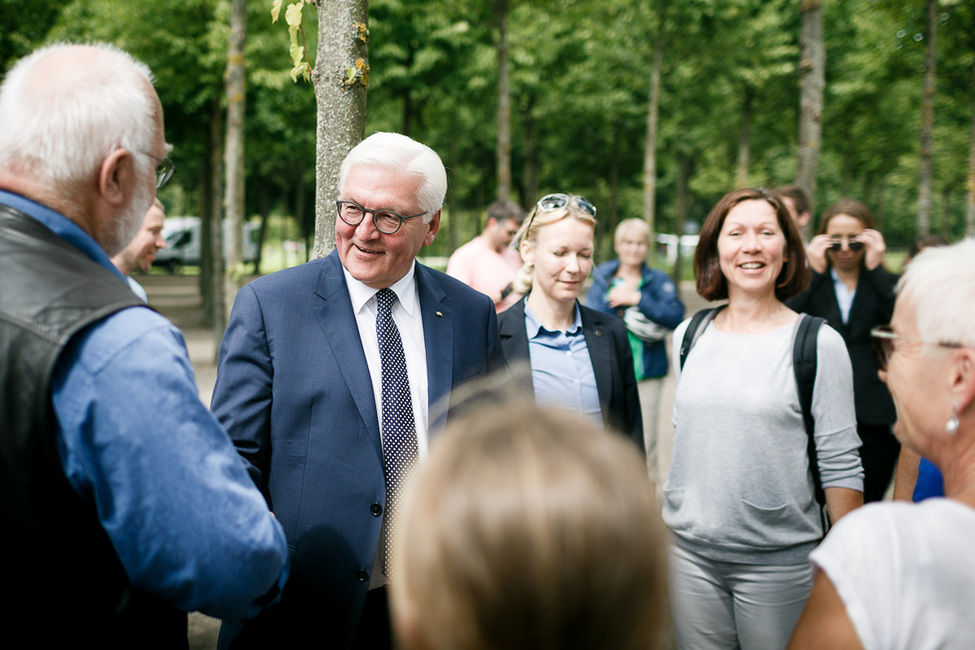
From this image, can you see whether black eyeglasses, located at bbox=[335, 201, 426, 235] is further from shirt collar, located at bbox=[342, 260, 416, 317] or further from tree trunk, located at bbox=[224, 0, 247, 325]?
tree trunk, located at bbox=[224, 0, 247, 325]

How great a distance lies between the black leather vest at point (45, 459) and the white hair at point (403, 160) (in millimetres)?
1125

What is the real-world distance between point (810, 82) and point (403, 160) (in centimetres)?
639

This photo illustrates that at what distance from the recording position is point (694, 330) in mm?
2984

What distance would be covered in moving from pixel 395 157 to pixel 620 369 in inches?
59.5

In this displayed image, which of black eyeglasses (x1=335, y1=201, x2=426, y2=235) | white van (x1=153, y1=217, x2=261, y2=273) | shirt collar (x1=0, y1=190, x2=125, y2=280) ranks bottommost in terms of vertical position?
shirt collar (x1=0, y1=190, x2=125, y2=280)

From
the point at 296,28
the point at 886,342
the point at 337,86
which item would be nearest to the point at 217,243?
the point at 296,28

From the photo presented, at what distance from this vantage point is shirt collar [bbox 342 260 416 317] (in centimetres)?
240

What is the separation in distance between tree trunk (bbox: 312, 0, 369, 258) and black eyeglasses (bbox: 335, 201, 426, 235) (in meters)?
0.74

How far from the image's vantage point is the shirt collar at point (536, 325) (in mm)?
3418

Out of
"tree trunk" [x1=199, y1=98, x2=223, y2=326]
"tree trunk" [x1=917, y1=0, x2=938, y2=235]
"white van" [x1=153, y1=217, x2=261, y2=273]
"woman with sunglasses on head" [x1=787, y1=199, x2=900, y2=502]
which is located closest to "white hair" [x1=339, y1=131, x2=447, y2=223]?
"woman with sunglasses on head" [x1=787, y1=199, x2=900, y2=502]

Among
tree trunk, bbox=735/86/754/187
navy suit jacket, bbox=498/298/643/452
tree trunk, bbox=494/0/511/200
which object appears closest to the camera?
navy suit jacket, bbox=498/298/643/452

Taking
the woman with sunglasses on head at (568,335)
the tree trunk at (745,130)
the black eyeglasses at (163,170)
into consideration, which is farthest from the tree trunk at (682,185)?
the black eyeglasses at (163,170)

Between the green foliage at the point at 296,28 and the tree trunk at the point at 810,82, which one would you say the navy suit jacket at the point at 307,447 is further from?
the tree trunk at the point at 810,82

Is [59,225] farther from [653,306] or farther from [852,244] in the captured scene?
[653,306]
